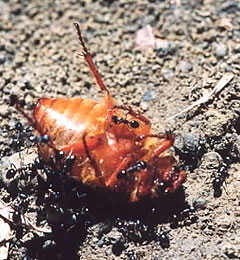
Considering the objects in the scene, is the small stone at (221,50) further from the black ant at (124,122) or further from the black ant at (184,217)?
the black ant at (184,217)

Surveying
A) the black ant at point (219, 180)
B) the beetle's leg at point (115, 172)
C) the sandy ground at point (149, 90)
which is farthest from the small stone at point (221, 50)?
the beetle's leg at point (115, 172)

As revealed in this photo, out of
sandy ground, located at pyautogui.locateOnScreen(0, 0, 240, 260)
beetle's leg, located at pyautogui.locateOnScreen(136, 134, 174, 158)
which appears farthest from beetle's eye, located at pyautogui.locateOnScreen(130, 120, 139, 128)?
sandy ground, located at pyautogui.locateOnScreen(0, 0, 240, 260)

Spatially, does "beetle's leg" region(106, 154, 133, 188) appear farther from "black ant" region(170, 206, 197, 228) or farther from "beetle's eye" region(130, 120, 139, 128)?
"black ant" region(170, 206, 197, 228)

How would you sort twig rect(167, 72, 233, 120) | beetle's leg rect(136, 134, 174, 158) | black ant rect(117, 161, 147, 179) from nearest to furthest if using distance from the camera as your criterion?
black ant rect(117, 161, 147, 179) → beetle's leg rect(136, 134, 174, 158) → twig rect(167, 72, 233, 120)

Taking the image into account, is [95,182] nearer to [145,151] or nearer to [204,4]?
[145,151]

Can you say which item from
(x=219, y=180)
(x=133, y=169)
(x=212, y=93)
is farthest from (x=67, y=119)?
(x=212, y=93)

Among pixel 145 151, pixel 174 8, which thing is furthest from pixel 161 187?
pixel 174 8

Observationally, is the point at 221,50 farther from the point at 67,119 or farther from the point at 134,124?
the point at 67,119
